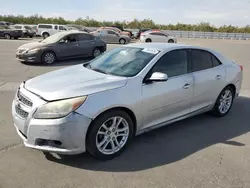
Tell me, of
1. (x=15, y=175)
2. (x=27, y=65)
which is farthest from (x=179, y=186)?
(x=27, y=65)

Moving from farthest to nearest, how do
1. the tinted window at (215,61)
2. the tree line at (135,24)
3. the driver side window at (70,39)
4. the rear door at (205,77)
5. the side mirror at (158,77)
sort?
the tree line at (135,24), the driver side window at (70,39), the tinted window at (215,61), the rear door at (205,77), the side mirror at (158,77)

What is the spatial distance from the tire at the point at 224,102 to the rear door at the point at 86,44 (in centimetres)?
899

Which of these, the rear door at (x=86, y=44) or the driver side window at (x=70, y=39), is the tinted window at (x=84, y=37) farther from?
the driver side window at (x=70, y=39)

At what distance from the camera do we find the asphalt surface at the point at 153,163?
306 cm

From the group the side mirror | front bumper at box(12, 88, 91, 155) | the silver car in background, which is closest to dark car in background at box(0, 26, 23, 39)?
the silver car in background

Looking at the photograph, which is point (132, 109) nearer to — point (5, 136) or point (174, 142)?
point (174, 142)

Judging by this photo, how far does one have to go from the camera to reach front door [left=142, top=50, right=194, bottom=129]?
3824 millimetres

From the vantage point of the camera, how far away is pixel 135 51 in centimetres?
445

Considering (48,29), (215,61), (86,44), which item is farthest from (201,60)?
(48,29)

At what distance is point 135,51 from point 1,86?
15.1ft

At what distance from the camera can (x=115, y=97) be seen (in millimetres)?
3416

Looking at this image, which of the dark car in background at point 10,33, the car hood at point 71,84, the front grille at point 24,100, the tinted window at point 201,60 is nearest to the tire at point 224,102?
the tinted window at point 201,60

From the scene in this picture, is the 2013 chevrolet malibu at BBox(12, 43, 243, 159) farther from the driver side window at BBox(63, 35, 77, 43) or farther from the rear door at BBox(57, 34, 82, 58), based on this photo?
→ the driver side window at BBox(63, 35, 77, 43)

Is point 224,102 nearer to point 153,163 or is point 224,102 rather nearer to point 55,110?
point 153,163
